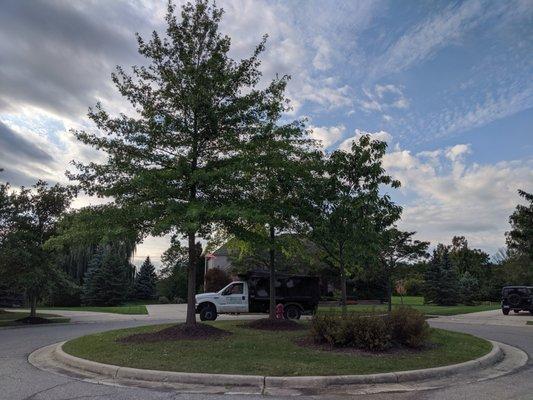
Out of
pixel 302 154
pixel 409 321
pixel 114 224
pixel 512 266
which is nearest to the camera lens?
pixel 409 321

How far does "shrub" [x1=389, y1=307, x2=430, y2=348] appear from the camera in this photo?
11.2m

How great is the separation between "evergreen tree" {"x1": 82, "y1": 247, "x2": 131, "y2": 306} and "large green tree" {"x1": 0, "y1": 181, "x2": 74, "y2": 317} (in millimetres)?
21868

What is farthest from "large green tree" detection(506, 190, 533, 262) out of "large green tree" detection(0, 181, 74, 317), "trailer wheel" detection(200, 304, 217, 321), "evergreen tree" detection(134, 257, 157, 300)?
"evergreen tree" detection(134, 257, 157, 300)

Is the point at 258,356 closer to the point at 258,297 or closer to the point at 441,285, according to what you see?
the point at 258,297

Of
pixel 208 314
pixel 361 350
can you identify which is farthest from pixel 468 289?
pixel 361 350

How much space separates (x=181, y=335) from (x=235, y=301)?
10.7 meters

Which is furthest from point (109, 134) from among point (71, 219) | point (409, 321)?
point (409, 321)

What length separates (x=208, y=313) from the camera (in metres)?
23.2

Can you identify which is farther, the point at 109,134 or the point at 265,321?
the point at 265,321

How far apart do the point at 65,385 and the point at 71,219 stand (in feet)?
20.5

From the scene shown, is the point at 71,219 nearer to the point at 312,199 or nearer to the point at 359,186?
the point at 312,199

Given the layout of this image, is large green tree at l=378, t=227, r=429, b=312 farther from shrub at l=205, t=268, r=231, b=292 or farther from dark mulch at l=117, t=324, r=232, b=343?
shrub at l=205, t=268, r=231, b=292

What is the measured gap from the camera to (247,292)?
23.6 meters

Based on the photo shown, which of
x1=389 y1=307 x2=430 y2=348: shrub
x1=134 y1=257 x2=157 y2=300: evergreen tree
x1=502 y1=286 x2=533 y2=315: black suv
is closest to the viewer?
x1=389 y1=307 x2=430 y2=348: shrub
